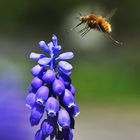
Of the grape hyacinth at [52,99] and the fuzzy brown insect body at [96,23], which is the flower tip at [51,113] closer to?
the grape hyacinth at [52,99]

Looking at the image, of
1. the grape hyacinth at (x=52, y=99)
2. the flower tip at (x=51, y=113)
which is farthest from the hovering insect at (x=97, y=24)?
the flower tip at (x=51, y=113)

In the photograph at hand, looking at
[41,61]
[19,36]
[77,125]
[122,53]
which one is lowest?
[41,61]

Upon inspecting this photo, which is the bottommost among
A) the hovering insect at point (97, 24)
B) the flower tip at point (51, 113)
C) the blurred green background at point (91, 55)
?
the flower tip at point (51, 113)

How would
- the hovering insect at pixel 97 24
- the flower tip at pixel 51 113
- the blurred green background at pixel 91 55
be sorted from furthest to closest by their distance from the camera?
1. the blurred green background at pixel 91 55
2. the hovering insect at pixel 97 24
3. the flower tip at pixel 51 113

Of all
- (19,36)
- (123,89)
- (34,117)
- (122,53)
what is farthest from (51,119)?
(19,36)

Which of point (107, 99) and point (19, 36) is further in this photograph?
point (19, 36)

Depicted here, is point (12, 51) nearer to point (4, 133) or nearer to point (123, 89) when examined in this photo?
point (123, 89)

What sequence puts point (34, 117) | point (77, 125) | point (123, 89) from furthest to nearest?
point (123, 89) < point (77, 125) < point (34, 117)
